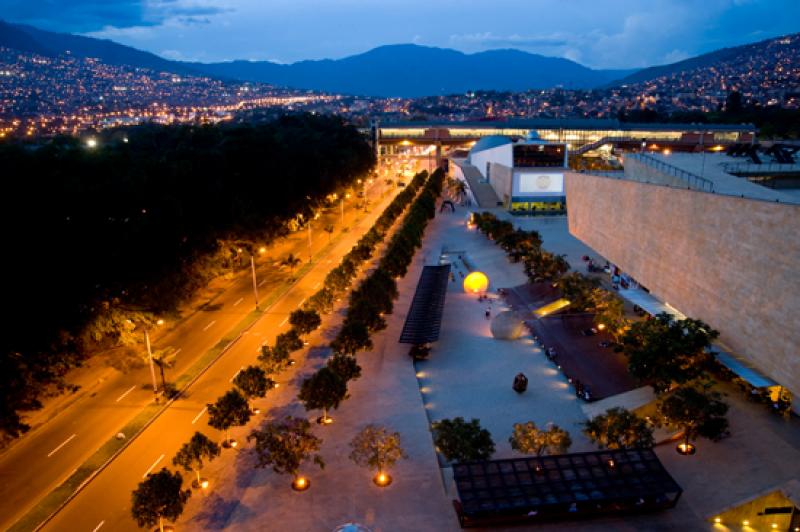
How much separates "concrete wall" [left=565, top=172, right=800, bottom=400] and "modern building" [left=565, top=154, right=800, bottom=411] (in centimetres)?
4

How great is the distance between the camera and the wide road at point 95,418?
1811cm

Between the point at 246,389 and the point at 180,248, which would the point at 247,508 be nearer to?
the point at 246,389

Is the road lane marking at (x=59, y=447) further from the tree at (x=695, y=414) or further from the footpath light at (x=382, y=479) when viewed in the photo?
the tree at (x=695, y=414)

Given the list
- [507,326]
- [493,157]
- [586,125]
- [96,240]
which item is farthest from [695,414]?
[586,125]

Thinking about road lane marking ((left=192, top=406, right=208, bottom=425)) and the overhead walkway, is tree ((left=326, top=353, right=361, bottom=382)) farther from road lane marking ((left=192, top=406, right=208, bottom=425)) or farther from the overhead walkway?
the overhead walkway

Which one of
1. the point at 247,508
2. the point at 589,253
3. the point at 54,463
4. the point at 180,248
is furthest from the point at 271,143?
the point at 247,508

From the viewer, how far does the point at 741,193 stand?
2350 cm

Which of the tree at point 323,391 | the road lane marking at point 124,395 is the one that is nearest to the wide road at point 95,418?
the road lane marking at point 124,395

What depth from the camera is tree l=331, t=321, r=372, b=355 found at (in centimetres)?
2541

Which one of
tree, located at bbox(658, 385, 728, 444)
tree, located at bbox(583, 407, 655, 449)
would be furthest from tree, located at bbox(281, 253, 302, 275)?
tree, located at bbox(658, 385, 728, 444)

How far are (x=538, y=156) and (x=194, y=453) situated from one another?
5489 centimetres

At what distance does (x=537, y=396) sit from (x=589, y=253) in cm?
2516

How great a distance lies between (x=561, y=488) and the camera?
16672 mm

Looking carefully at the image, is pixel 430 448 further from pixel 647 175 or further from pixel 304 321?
pixel 647 175
